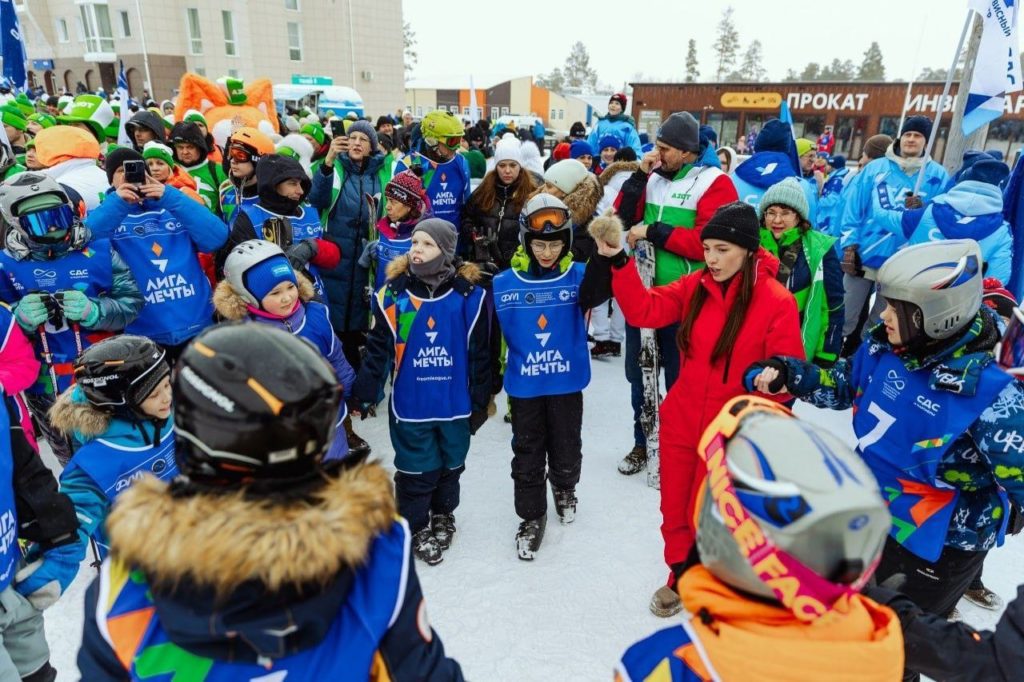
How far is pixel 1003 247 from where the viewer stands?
13.8ft

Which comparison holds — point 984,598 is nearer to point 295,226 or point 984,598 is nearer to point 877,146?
point 295,226

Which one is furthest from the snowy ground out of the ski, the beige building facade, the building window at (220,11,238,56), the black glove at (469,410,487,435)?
the building window at (220,11,238,56)

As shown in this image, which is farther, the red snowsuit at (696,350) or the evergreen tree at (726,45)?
the evergreen tree at (726,45)

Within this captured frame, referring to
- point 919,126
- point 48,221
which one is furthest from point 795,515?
point 919,126

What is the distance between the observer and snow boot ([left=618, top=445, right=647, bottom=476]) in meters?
4.33

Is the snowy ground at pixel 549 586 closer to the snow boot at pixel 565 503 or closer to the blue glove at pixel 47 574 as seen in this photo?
the snow boot at pixel 565 503

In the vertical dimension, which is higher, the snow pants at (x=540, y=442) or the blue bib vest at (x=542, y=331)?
the blue bib vest at (x=542, y=331)

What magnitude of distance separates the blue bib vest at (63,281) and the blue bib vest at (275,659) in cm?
292

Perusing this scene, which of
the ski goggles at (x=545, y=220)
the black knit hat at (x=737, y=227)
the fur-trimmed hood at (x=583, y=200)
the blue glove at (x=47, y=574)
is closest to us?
the blue glove at (x=47, y=574)

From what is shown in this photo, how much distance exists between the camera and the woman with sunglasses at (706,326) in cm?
277

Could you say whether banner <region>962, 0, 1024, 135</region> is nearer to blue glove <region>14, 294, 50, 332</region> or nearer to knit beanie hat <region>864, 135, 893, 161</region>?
knit beanie hat <region>864, 135, 893, 161</region>

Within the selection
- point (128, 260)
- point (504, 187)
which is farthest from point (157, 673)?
point (504, 187)

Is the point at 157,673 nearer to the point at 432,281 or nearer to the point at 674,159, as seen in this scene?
the point at 432,281

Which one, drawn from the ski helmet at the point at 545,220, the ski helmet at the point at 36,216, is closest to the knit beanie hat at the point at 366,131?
the ski helmet at the point at 36,216
